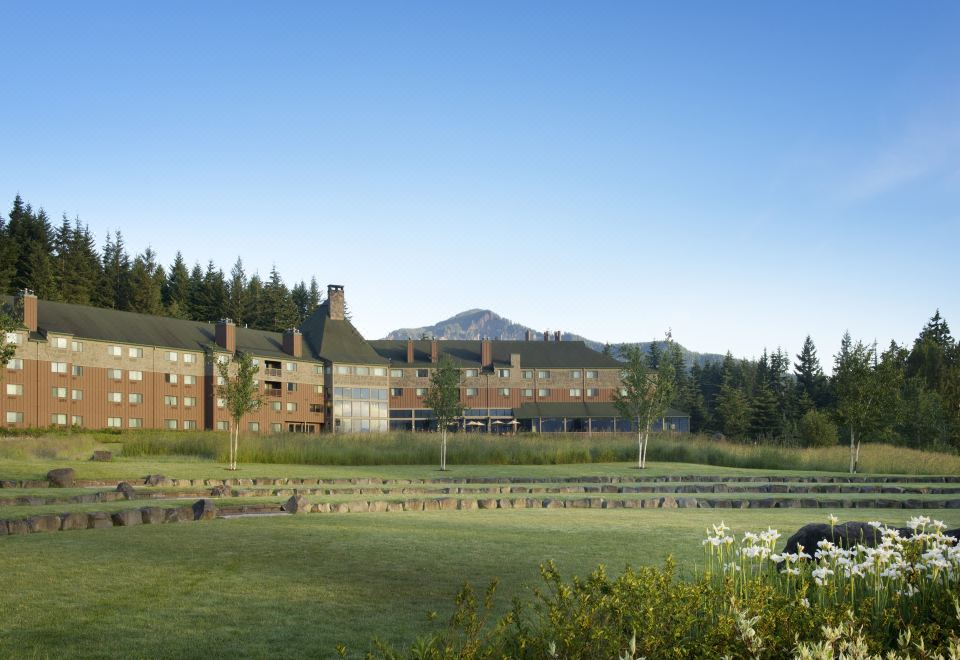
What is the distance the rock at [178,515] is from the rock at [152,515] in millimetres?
71

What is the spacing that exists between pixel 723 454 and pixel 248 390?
22.8m

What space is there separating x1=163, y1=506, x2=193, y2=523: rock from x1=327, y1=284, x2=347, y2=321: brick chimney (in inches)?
2925

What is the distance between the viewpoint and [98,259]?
109 meters

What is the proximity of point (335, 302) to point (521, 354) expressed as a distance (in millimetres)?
20578

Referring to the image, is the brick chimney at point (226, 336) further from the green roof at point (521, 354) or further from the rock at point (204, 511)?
the rock at point (204, 511)

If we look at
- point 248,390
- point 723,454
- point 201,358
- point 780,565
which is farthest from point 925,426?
point 780,565

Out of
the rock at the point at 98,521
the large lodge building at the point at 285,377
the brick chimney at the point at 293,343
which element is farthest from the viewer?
the brick chimney at the point at 293,343

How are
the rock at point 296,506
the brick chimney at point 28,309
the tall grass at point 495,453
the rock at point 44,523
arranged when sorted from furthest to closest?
the brick chimney at point 28,309, the tall grass at point 495,453, the rock at point 296,506, the rock at point 44,523

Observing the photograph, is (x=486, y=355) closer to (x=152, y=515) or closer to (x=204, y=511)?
(x=204, y=511)

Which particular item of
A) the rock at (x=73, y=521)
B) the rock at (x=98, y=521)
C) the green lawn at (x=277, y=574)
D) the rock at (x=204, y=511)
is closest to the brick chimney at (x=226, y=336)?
the rock at (x=204, y=511)

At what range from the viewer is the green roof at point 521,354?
9344cm

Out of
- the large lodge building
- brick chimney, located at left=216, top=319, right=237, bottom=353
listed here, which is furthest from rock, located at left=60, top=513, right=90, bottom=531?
brick chimney, located at left=216, top=319, right=237, bottom=353

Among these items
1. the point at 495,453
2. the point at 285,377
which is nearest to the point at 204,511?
the point at 495,453

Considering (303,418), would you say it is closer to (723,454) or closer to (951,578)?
(723,454)
